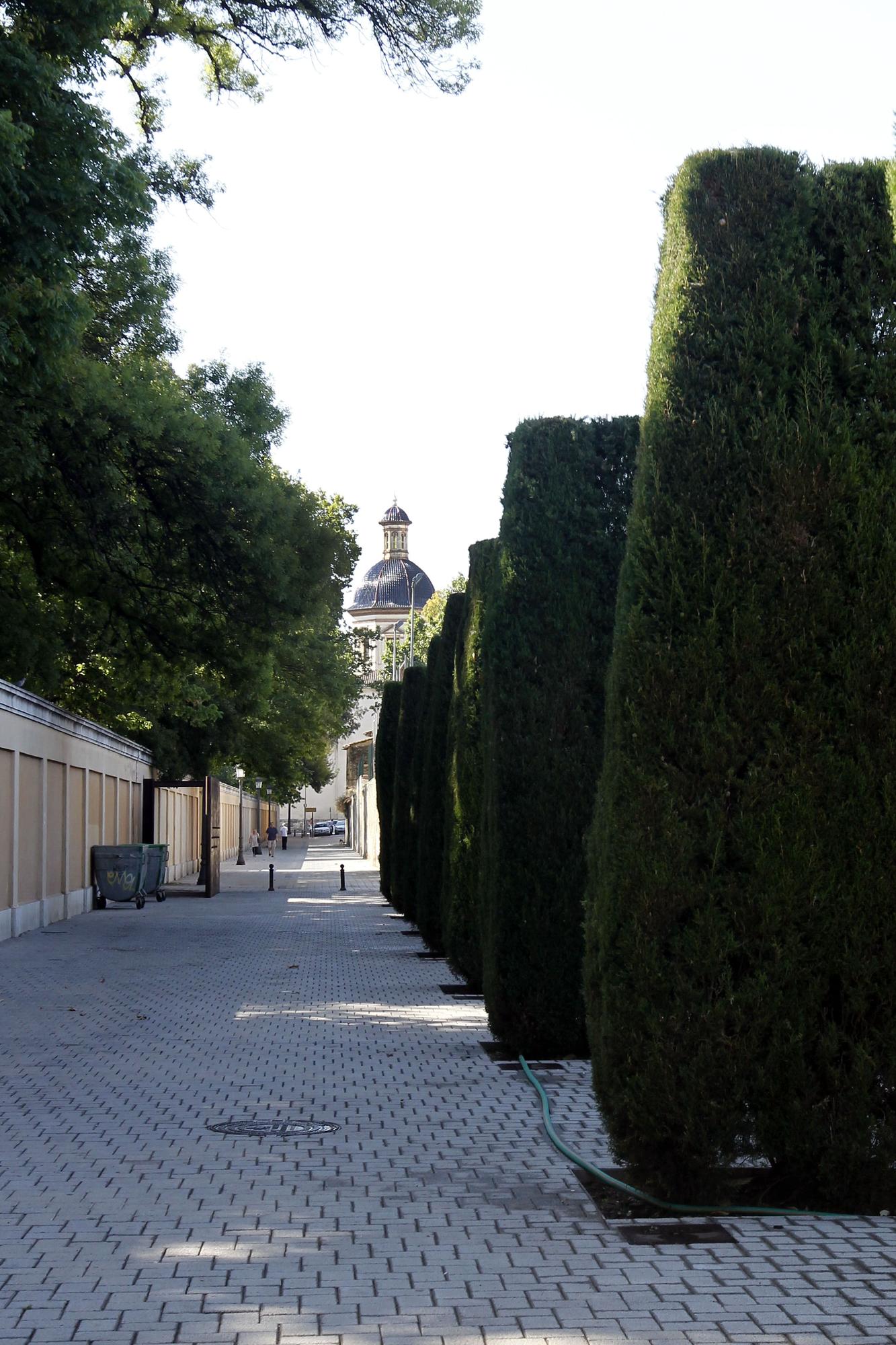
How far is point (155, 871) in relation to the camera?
103ft

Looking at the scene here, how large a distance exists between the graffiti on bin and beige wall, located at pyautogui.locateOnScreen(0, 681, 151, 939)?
0.54 metres

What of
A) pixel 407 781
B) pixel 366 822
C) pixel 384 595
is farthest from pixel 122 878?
pixel 384 595

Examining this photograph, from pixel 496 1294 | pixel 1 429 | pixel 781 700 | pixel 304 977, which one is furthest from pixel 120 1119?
pixel 1 429

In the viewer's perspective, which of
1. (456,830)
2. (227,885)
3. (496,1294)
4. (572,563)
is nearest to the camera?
(496,1294)

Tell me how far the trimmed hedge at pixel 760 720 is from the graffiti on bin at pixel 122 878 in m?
22.7

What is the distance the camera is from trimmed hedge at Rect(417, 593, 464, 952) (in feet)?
58.3

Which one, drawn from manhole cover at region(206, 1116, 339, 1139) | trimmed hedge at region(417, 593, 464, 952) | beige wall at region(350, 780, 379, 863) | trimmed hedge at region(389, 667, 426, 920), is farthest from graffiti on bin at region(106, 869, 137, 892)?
manhole cover at region(206, 1116, 339, 1139)

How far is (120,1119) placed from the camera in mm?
8273

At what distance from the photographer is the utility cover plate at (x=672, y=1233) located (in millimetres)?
5758

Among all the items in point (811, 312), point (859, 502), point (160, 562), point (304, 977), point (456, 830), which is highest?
point (160, 562)

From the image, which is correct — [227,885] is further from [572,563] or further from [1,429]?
[572,563]

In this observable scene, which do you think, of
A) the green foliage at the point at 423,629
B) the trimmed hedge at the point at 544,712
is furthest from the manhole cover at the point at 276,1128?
the green foliage at the point at 423,629

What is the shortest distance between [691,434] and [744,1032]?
97.0 inches

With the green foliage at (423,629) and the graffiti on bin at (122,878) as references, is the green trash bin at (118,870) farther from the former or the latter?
the green foliage at (423,629)
